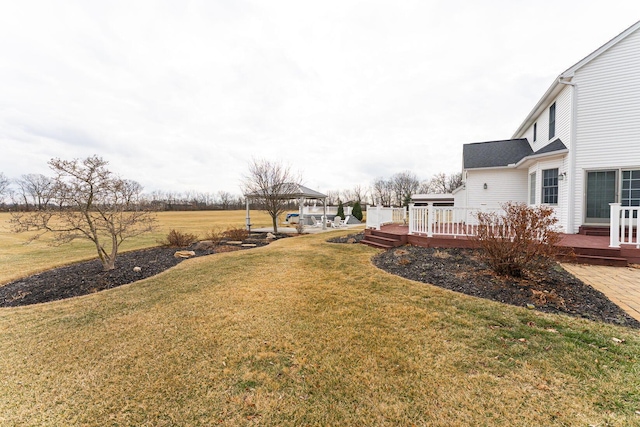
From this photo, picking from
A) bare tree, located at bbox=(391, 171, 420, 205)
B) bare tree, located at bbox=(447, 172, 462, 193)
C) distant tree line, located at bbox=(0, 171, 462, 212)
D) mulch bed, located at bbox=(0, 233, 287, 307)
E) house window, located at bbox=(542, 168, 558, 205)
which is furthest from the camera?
bare tree, located at bbox=(391, 171, 420, 205)

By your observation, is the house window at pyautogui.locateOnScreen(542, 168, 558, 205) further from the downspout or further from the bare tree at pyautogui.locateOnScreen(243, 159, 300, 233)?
the bare tree at pyautogui.locateOnScreen(243, 159, 300, 233)

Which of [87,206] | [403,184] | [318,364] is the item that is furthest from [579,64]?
[403,184]

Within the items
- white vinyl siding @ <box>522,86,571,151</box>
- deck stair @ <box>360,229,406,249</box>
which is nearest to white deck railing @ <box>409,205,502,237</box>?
→ deck stair @ <box>360,229,406,249</box>

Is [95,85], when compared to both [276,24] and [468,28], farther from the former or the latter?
[468,28]

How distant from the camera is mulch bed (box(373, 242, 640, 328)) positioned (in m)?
3.87

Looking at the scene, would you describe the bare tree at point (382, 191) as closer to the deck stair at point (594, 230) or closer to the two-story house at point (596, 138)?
the two-story house at point (596, 138)

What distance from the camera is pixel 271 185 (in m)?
16.7

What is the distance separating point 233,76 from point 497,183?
1482 cm

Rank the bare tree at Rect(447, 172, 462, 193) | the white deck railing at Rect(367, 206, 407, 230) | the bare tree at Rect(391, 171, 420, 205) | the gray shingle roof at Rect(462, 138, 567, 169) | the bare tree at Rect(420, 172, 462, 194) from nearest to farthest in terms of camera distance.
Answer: the white deck railing at Rect(367, 206, 407, 230), the gray shingle roof at Rect(462, 138, 567, 169), the bare tree at Rect(447, 172, 462, 193), the bare tree at Rect(420, 172, 462, 194), the bare tree at Rect(391, 171, 420, 205)

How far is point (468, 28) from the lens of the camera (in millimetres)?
10867

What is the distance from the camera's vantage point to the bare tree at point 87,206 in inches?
260

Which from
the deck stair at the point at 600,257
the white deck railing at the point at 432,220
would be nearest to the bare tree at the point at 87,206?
the white deck railing at the point at 432,220

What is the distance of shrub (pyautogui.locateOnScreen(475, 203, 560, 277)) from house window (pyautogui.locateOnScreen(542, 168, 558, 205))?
633cm

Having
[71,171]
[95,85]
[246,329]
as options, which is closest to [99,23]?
[95,85]
